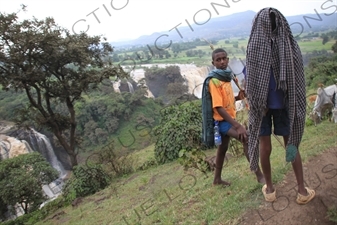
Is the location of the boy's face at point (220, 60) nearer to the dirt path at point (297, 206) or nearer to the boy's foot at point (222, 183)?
the dirt path at point (297, 206)

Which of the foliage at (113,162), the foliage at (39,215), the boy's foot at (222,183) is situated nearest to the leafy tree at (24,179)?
the foliage at (39,215)

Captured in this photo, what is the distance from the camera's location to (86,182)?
872cm

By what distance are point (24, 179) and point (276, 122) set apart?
8.74m

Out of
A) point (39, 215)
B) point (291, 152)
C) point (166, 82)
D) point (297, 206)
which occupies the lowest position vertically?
point (166, 82)

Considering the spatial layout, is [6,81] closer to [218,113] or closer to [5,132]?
[218,113]

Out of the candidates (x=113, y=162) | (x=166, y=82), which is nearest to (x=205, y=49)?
(x=166, y=82)

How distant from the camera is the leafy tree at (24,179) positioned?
8992 millimetres

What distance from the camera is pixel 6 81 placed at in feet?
32.1

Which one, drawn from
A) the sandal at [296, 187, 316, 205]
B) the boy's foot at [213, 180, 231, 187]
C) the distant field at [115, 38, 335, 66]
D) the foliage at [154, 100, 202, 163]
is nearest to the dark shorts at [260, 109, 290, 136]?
the sandal at [296, 187, 316, 205]

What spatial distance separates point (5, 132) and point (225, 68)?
2140 centimetres

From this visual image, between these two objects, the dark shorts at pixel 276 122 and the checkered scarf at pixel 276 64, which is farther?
the dark shorts at pixel 276 122

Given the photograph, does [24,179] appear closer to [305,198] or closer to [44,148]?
[305,198]

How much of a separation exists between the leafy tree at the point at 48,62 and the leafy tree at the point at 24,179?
1.44 m

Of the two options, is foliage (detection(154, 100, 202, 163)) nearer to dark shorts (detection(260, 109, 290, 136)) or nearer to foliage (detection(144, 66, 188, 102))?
dark shorts (detection(260, 109, 290, 136))
